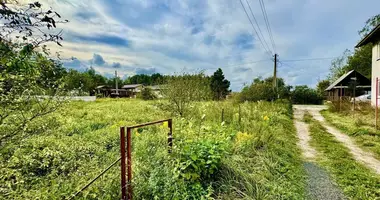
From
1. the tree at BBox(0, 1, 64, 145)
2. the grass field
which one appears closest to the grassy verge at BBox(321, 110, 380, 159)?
the grass field

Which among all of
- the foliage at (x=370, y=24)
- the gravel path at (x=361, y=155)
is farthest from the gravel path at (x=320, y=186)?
the foliage at (x=370, y=24)

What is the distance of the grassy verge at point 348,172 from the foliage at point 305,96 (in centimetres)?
2803

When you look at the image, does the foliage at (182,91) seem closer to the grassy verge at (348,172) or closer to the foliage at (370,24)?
the grassy verge at (348,172)

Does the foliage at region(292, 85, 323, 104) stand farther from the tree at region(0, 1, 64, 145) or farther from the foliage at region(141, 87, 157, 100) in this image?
the tree at region(0, 1, 64, 145)

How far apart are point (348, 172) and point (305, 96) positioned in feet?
104

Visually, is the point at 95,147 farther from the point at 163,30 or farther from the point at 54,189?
the point at 163,30

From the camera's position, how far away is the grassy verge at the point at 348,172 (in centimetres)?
372

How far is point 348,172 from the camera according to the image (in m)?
4.62

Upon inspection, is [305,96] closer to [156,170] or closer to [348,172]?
[348,172]

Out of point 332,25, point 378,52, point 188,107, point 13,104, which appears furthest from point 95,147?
point 378,52

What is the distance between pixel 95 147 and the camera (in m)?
4.58

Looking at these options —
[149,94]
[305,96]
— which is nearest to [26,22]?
[149,94]

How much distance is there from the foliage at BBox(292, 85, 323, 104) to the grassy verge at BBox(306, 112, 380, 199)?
2803 cm

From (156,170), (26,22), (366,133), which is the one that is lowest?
(366,133)
